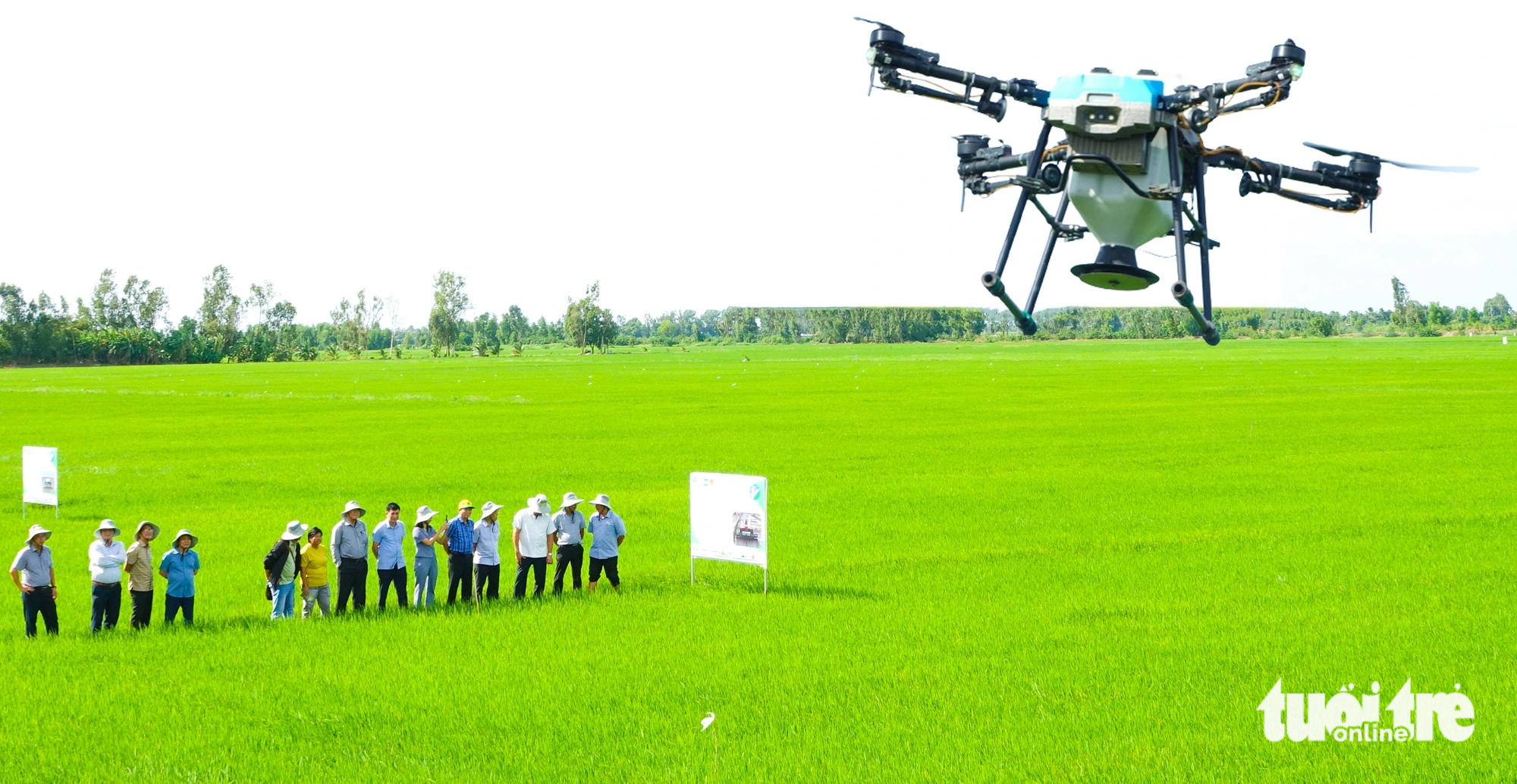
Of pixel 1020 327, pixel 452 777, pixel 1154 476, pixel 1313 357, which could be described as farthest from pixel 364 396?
pixel 1313 357

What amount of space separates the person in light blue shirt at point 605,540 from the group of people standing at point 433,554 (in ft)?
0.06

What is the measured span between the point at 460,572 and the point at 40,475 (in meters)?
15.0

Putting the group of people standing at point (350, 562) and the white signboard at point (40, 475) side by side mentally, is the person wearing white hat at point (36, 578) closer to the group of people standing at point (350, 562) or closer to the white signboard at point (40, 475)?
the group of people standing at point (350, 562)

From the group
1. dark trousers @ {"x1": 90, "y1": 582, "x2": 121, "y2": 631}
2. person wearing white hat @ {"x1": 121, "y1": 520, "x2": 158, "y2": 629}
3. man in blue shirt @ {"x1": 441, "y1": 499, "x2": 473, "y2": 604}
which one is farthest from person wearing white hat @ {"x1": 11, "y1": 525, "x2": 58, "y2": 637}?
man in blue shirt @ {"x1": 441, "y1": 499, "x2": 473, "y2": 604}

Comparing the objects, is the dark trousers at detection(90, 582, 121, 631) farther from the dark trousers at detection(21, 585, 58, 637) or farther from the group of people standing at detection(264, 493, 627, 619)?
the group of people standing at detection(264, 493, 627, 619)

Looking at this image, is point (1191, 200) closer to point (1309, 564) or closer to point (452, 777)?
point (452, 777)

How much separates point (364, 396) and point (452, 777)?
80630 millimetres

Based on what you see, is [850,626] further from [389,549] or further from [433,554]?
[389,549]

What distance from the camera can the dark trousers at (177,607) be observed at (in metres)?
19.6

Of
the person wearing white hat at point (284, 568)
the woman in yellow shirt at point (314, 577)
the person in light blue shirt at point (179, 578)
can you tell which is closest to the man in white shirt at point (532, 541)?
the woman in yellow shirt at point (314, 577)

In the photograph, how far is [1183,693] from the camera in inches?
647

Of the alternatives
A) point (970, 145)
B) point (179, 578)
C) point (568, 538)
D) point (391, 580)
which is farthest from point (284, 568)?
point (970, 145)

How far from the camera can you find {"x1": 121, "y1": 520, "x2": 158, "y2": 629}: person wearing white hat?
711 inches

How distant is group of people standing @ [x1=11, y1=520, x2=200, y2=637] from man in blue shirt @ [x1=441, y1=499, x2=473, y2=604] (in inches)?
150
